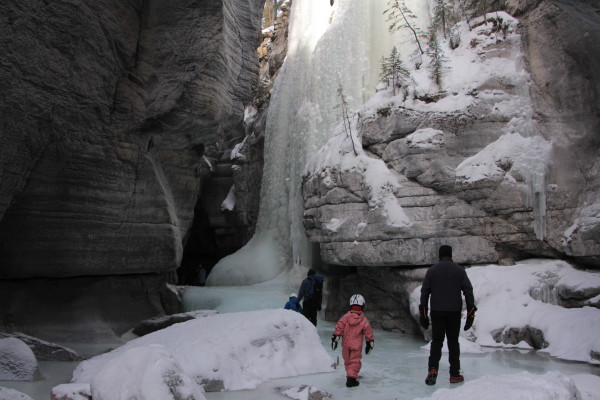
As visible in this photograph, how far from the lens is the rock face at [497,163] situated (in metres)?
9.84

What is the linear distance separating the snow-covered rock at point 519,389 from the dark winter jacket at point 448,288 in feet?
3.58

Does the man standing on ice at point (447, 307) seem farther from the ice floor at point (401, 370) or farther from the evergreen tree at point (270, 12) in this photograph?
the evergreen tree at point (270, 12)

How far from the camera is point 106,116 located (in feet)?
30.9

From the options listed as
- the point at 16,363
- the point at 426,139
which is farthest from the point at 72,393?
the point at 426,139

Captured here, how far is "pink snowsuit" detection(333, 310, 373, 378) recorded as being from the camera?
17.9 feet

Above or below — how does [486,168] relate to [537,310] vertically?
above

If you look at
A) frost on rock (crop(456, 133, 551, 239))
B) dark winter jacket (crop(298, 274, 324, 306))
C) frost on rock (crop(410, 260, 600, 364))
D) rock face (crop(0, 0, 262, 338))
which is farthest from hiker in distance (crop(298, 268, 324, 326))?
rock face (crop(0, 0, 262, 338))

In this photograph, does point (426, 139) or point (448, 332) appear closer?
point (448, 332)

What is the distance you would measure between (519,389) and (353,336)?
204 centimetres

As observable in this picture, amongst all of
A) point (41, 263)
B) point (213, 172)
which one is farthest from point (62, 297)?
point (213, 172)

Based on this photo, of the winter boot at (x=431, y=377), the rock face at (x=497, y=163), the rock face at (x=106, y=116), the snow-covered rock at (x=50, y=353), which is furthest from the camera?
the rock face at (x=497, y=163)

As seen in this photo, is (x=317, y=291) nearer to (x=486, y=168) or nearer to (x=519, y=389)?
(x=486, y=168)

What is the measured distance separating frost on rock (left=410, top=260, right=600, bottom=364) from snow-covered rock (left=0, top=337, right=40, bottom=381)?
20.4ft

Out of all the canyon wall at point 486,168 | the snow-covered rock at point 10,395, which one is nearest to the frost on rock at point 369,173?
the canyon wall at point 486,168
